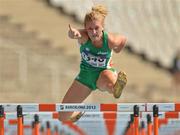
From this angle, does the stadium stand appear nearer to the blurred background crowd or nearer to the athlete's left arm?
the blurred background crowd

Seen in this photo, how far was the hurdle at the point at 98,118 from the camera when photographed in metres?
8.23

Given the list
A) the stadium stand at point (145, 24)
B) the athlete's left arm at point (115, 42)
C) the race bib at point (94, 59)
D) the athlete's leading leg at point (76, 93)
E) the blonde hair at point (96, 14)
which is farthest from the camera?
the stadium stand at point (145, 24)

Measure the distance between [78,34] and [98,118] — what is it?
2.35 metres

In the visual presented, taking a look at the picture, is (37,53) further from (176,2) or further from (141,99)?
(176,2)

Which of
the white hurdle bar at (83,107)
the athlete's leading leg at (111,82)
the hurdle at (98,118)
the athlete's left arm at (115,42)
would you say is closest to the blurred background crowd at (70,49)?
the hurdle at (98,118)

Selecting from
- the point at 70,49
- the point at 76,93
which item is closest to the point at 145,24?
the point at 70,49

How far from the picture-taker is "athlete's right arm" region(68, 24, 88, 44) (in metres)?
8.16

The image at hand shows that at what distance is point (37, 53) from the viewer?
57.3ft

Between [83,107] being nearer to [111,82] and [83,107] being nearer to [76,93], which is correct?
[111,82]

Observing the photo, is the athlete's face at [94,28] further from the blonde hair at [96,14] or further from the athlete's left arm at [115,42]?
the athlete's left arm at [115,42]

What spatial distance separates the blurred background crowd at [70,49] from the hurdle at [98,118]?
17.6 ft

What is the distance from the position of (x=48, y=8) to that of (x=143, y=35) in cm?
279

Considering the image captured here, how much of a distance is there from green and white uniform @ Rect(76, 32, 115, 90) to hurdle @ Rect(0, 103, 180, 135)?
0.37m

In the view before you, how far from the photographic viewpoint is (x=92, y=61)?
8.82 meters
